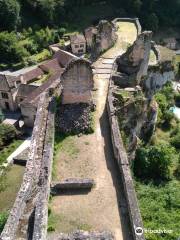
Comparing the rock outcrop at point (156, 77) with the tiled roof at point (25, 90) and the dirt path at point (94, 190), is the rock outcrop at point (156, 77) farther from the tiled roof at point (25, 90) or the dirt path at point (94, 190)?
the tiled roof at point (25, 90)

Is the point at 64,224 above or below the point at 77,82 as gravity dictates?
below

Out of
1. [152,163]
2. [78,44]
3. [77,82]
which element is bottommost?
[78,44]

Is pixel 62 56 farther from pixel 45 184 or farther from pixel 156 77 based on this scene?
pixel 45 184

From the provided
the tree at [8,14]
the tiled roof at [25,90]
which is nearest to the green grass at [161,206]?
the tiled roof at [25,90]

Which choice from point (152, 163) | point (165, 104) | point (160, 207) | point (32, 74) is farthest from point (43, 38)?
point (160, 207)

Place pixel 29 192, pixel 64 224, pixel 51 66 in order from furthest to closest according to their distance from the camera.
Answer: pixel 51 66
pixel 29 192
pixel 64 224

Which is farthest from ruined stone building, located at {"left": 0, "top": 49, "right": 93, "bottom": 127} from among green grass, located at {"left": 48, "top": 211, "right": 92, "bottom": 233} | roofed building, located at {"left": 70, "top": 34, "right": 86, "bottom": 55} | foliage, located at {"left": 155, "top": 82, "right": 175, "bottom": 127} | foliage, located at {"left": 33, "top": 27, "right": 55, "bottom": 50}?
foliage, located at {"left": 155, "top": 82, "right": 175, "bottom": 127}

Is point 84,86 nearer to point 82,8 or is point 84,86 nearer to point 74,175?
point 74,175
